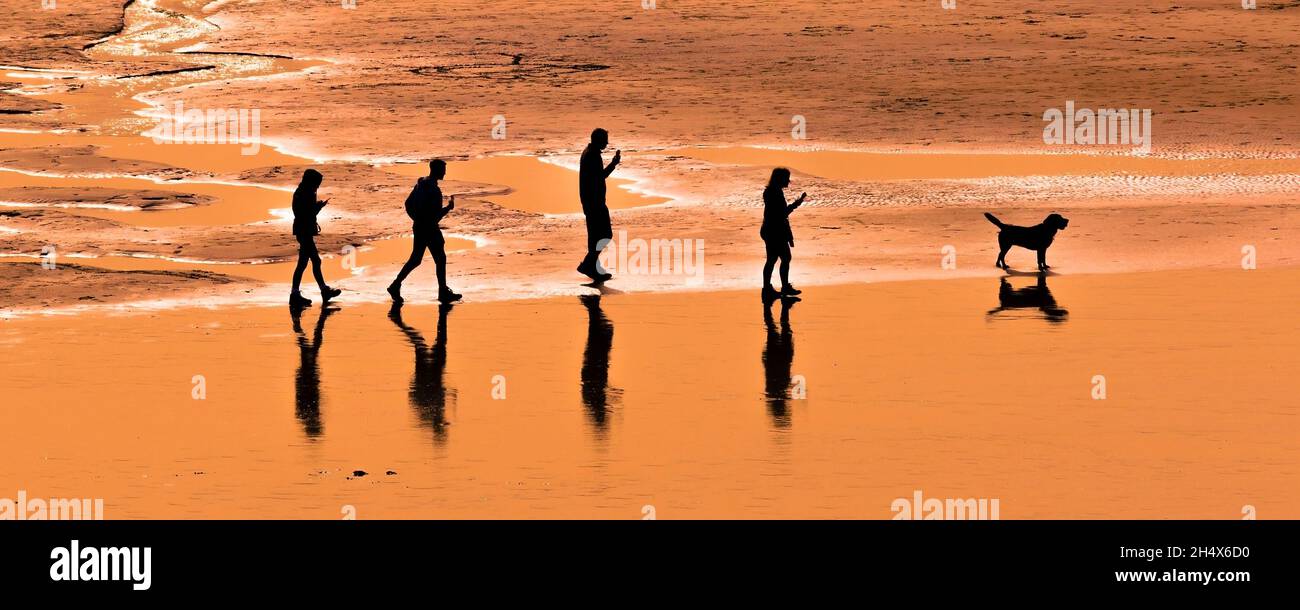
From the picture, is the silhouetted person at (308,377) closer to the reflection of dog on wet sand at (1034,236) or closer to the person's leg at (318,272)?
Result: the person's leg at (318,272)

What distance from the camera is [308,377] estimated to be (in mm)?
13195

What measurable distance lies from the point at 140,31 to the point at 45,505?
129ft

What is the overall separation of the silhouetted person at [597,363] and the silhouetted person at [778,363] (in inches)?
43.3

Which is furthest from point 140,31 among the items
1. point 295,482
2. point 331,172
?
point 295,482

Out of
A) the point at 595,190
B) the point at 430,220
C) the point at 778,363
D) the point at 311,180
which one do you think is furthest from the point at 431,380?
the point at 595,190

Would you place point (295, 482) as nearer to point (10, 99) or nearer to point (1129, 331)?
point (1129, 331)

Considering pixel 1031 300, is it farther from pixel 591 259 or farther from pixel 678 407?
pixel 678 407

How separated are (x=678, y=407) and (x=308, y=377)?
285 centimetres

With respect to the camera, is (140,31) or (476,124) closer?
(476,124)

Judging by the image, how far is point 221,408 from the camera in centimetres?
1220

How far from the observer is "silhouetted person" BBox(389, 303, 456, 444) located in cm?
1184

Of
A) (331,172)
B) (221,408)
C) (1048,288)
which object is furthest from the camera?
(331,172)

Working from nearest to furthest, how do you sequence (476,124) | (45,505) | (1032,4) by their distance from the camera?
(45,505), (476,124), (1032,4)

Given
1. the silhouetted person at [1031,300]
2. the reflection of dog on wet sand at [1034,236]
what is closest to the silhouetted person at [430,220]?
the silhouetted person at [1031,300]
